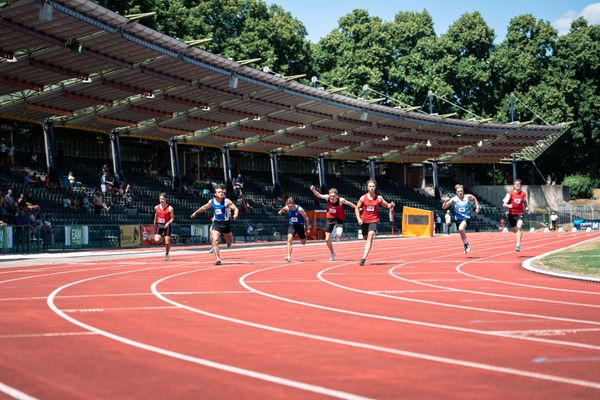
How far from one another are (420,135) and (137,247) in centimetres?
3589

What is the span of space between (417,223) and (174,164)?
16980 millimetres

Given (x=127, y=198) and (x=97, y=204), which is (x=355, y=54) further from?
(x=97, y=204)

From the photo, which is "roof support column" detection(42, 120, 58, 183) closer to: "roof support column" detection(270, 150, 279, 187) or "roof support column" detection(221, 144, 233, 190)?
"roof support column" detection(221, 144, 233, 190)

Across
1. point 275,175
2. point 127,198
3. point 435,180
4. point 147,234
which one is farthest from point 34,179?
point 435,180

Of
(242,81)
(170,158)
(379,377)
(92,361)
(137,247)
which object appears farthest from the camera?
(170,158)

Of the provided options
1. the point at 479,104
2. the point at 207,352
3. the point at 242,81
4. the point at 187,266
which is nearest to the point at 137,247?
the point at 242,81

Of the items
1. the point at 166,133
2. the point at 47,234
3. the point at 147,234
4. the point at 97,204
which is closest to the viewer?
the point at 47,234

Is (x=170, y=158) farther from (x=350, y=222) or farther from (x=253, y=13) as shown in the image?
(x=253, y=13)

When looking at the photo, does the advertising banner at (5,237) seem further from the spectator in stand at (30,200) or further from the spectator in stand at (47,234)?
the spectator in stand at (30,200)

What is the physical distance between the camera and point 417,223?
58.2 meters

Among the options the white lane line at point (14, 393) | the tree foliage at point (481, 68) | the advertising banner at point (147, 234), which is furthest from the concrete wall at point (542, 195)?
the white lane line at point (14, 393)

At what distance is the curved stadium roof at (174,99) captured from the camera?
1293 inches

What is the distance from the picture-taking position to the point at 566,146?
278 feet

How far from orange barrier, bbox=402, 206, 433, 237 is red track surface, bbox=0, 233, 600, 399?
4165 cm
